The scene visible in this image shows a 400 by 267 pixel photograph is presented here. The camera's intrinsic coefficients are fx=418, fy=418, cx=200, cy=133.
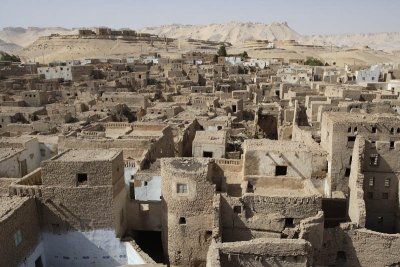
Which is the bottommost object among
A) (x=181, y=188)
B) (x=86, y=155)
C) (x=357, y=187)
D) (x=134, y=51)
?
(x=357, y=187)

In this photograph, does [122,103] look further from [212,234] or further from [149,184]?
[212,234]

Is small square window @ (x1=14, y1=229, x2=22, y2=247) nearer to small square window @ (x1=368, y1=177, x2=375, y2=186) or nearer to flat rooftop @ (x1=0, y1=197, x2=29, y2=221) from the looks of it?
flat rooftop @ (x1=0, y1=197, x2=29, y2=221)

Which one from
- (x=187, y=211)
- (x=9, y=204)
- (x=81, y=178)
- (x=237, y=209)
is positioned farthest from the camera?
(x=81, y=178)

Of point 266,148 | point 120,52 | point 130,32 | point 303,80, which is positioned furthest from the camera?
point 130,32

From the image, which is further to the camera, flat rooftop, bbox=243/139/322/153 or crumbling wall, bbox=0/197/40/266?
flat rooftop, bbox=243/139/322/153

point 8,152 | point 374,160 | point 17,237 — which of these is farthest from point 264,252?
point 8,152

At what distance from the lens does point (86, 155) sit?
19.2 metres

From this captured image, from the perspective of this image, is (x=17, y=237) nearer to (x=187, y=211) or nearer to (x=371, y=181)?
(x=187, y=211)

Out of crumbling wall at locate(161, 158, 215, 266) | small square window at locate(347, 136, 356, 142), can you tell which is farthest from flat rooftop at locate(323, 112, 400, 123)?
crumbling wall at locate(161, 158, 215, 266)

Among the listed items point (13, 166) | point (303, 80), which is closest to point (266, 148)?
point (13, 166)

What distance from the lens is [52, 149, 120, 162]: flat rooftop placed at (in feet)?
60.3

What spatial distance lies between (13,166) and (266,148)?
13.8m

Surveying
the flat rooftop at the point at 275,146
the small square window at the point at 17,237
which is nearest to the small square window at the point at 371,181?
the flat rooftop at the point at 275,146

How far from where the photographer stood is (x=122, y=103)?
147 ft
